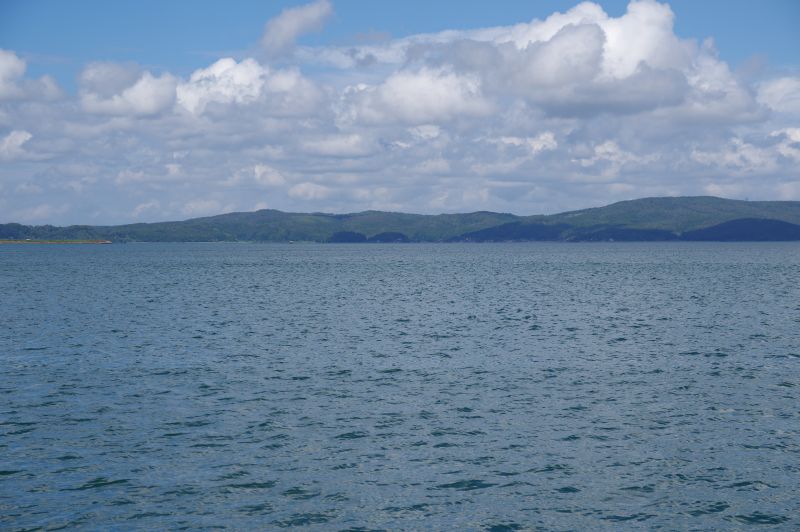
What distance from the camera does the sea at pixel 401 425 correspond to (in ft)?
82.9

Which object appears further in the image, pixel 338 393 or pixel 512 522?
pixel 338 393

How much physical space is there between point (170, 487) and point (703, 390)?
97.9ft

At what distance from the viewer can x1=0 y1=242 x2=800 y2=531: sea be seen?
25.3 meters

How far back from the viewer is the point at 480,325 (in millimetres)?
73812

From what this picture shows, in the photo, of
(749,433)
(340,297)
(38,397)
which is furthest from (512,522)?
(340,297)

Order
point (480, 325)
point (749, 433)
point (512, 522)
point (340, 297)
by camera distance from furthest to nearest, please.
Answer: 1. point (340, 297)
2. point (480, 325)
3. point (749, 433)
4. point (512, 522)

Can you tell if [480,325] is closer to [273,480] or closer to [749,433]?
[749,433]

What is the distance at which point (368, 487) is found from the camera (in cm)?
2722

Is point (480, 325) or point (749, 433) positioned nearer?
point (749, 433)

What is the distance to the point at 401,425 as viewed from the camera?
115ft

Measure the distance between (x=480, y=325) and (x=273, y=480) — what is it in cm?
4780

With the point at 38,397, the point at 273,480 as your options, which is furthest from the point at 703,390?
the point at 38,397

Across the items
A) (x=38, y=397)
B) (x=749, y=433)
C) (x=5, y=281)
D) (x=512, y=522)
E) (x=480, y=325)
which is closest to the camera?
(x=512, y=522)

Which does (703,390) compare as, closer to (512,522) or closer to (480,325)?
(512,522)
